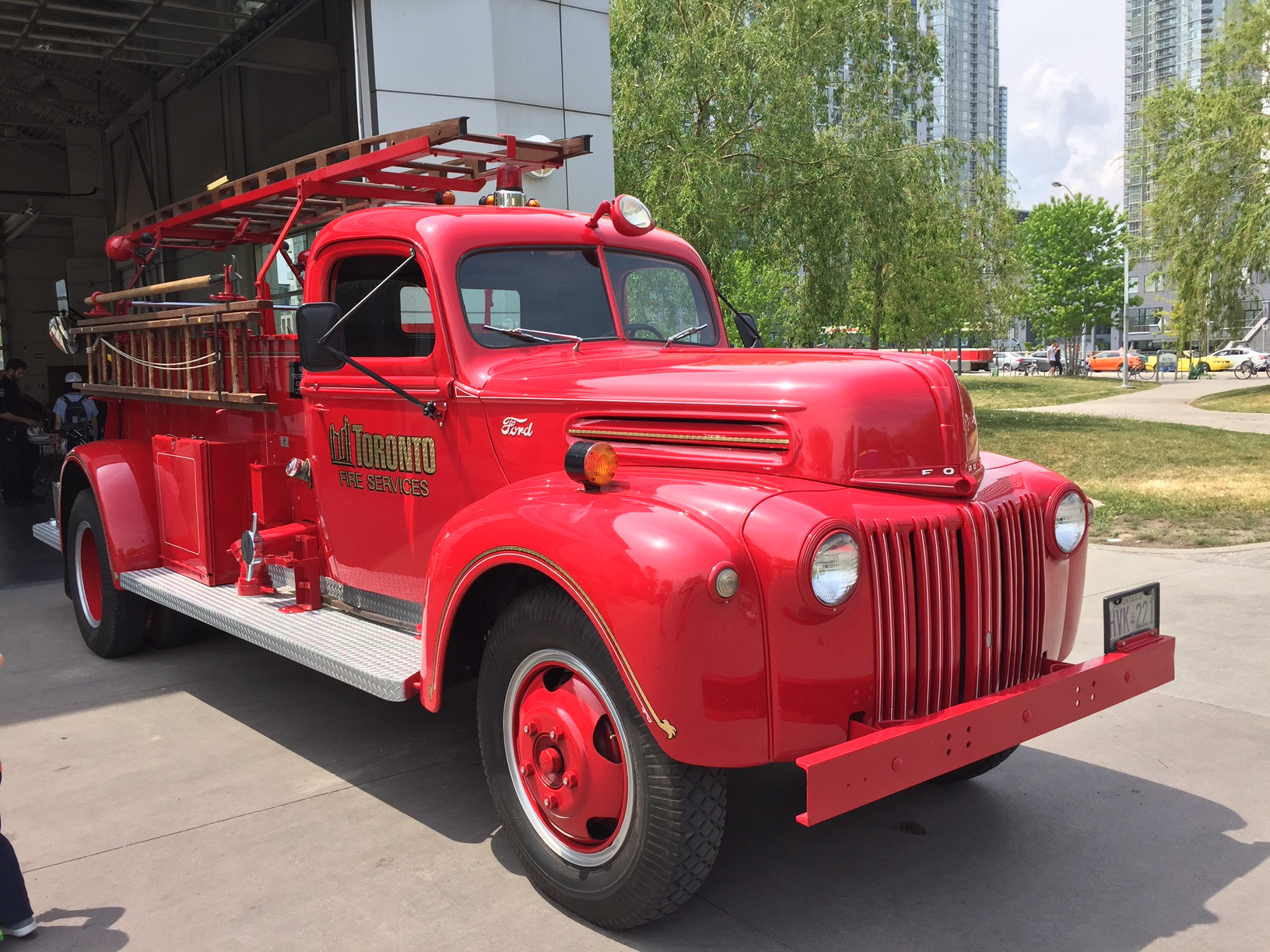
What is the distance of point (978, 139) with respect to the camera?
23516 millimetres

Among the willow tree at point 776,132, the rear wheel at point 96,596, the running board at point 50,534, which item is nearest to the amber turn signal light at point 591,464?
the rear wheel at point 96,596

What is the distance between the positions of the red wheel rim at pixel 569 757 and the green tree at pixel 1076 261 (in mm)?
46891

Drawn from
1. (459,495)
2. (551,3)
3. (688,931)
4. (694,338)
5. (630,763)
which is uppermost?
(551,3)

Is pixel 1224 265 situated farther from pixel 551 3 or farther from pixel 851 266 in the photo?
pixel 551 3

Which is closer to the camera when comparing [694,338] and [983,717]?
[983,717]

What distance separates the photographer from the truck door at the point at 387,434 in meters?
4.06

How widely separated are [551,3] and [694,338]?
7.14 meters

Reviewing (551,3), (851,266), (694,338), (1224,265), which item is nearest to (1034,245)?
(1224,265)

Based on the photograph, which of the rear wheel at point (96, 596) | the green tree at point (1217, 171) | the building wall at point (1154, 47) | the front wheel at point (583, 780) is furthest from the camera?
the building wall at point (1154, 47)

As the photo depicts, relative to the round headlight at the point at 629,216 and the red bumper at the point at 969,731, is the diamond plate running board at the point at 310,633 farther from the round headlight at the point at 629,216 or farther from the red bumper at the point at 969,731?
the round headlight at the point at 629,216

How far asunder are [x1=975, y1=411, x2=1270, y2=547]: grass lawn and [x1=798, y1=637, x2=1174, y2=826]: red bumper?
5.75 meters

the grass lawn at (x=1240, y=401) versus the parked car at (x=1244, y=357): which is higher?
the parked car at (x=1244, y=357)

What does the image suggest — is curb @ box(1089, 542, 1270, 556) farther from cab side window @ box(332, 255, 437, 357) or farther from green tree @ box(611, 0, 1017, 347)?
green tree @ box(611, 0, 1017, 347)

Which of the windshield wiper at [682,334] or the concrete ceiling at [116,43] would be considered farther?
the concrete ceiling at [116,43]
